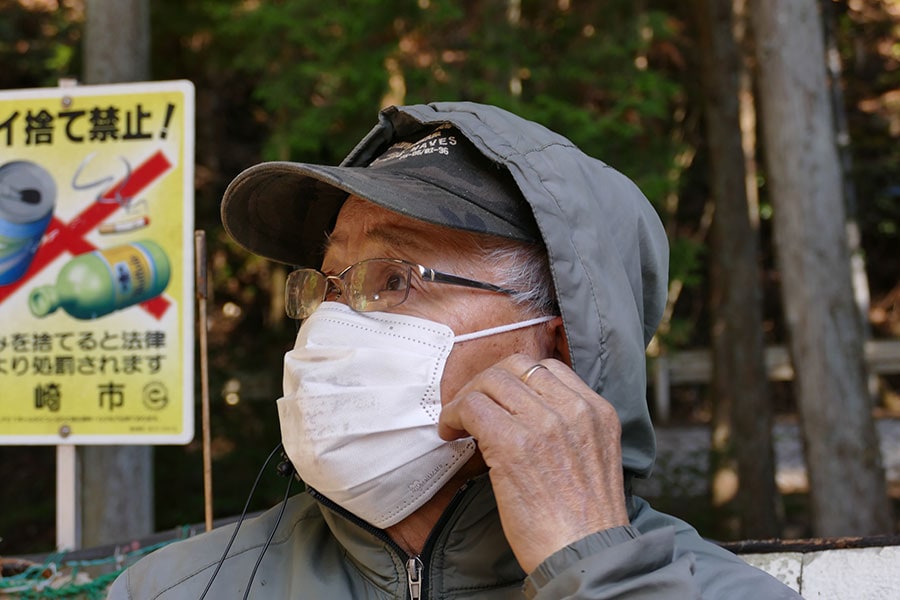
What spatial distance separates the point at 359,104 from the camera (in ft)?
21.2

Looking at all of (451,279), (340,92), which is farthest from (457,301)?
(340,92)

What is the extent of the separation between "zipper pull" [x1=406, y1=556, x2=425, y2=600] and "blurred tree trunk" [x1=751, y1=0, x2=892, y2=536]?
447 cm

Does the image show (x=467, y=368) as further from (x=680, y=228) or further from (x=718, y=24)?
(x=680, y=228)

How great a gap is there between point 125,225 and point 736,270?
20.9 ft

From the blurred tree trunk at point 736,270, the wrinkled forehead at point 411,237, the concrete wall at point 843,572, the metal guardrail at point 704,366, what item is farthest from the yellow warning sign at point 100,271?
the metal guardrail at point 704,366

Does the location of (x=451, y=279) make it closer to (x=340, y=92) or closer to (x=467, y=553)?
(x=467, y=553)

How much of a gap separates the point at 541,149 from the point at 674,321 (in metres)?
5.66

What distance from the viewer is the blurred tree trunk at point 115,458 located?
456cm

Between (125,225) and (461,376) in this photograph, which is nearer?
(461,376)

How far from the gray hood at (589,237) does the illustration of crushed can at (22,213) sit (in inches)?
62.4

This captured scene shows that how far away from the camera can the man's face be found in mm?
1996

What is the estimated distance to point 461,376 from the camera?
1.98m

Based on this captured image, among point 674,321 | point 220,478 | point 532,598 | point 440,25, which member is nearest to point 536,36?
point 440,25

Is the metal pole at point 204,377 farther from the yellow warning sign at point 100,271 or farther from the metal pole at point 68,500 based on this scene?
the metal pole at point 68,500
